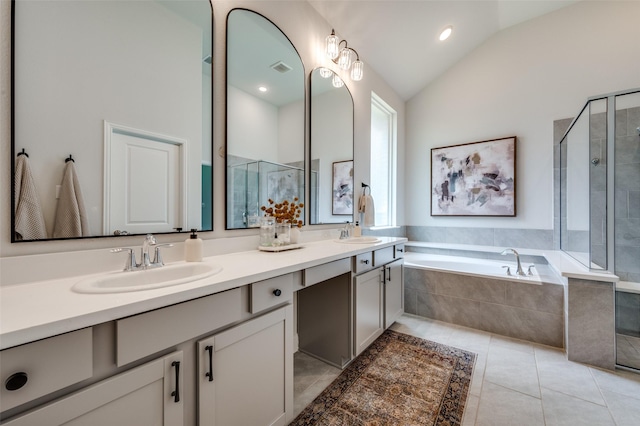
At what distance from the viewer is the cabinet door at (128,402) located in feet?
1.91

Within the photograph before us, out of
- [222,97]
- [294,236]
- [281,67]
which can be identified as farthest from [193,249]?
[281,67]

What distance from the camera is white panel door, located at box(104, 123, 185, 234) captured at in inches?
41.4

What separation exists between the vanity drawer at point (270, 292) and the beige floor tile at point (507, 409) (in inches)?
47.9

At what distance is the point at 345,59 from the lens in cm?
237

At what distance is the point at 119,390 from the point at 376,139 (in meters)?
3.37

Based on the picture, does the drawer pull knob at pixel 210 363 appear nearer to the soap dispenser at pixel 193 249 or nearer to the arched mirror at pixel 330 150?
the soap dispenser at pixel 193 249

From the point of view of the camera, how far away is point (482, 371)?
177cm

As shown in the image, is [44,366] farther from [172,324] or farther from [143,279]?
[143,279]

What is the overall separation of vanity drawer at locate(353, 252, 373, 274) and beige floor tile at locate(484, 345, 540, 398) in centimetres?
103

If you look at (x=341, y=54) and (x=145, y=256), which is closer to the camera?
(x=145, y=256)

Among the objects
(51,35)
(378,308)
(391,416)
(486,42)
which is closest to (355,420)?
(391,416)

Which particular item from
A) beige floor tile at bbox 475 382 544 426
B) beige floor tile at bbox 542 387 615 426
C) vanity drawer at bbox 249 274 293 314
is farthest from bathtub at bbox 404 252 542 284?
vanity drawer at bbox 249 274 293 314

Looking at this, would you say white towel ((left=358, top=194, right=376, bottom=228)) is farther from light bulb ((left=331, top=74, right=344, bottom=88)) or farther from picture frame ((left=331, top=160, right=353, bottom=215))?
light bulb ((left=331, top=74, right=344, bottom=88))

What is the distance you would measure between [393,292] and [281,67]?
208 cm
